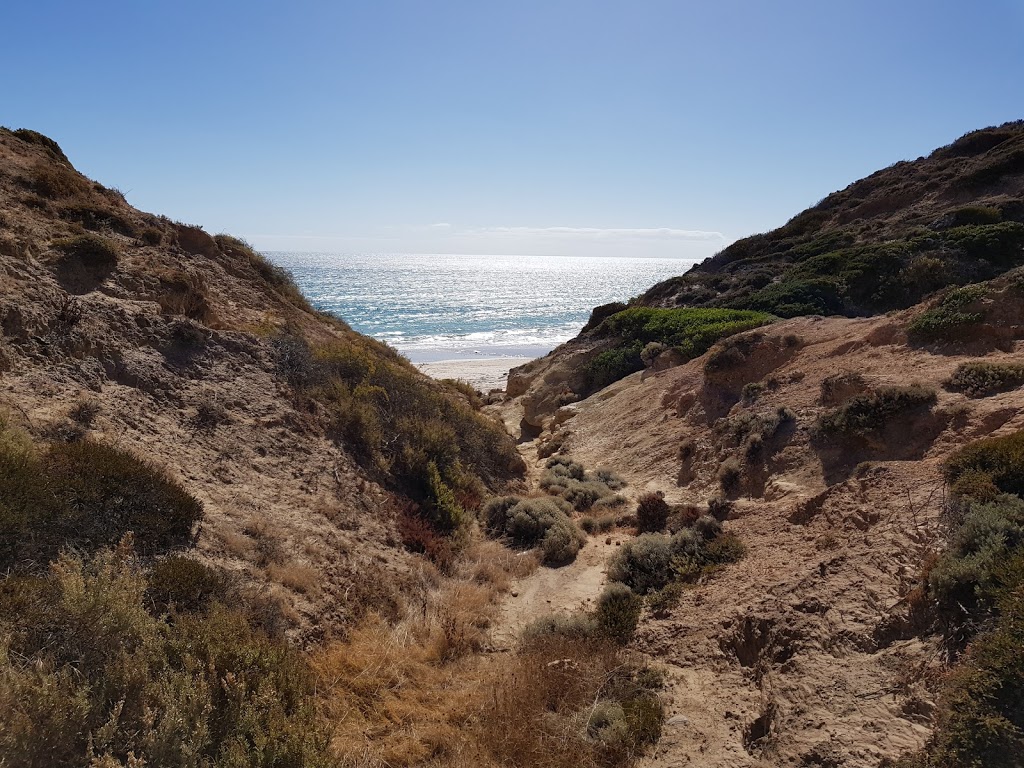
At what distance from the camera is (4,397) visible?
625 centimetres

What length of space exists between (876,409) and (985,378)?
147 centimetres

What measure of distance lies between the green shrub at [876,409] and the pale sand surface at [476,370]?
893 inches

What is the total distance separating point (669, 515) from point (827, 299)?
1404 cm

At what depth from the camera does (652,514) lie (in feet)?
31.6

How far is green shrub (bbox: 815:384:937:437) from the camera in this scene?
8367 millimetres

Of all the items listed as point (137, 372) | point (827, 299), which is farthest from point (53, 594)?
point (827, 299)

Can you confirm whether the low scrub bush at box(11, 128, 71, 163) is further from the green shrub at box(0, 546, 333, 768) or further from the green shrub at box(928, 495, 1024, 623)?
the green shrub at box(928, 495, 1024, 623)

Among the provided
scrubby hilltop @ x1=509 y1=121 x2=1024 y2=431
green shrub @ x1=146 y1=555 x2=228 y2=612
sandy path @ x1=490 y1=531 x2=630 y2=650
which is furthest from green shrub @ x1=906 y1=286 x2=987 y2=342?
green shrub @ x1=146 y1=555 x2=228 y2=612

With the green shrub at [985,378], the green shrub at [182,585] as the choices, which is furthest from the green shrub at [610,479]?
the green shrub at [182,585]

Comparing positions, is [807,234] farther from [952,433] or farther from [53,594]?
[53,594]

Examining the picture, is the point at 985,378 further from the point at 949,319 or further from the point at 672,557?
the point at 672,557

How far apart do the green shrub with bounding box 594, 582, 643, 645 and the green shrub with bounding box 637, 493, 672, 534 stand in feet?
7.59

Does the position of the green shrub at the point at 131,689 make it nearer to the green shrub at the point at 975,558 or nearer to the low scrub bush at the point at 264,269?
the green shrub at the point at 975,558

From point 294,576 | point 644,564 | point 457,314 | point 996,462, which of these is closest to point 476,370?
point 457,314
